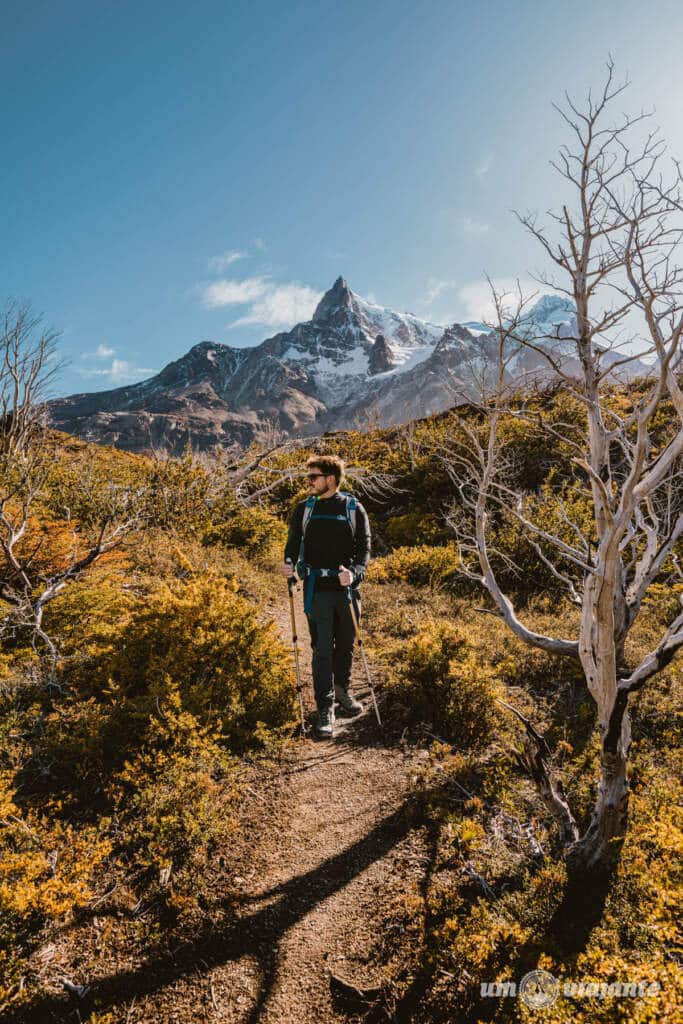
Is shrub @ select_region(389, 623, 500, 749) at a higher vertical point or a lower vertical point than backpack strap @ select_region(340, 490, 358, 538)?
lower

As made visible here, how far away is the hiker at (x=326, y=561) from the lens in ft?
13.9

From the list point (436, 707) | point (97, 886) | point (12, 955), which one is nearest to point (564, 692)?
point (436, 707)

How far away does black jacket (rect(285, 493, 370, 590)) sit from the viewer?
4.29 metres

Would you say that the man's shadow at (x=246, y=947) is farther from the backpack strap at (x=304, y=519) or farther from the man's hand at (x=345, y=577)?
the backpack strap at (x=304, y=519)

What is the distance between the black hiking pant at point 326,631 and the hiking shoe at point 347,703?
31 cm

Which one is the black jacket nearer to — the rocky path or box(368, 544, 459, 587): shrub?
the rocky path

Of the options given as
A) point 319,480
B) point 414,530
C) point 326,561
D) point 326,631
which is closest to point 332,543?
point 326,561

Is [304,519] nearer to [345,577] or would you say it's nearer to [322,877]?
[345,577]

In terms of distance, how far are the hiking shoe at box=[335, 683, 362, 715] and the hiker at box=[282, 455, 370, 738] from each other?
0.30 meters

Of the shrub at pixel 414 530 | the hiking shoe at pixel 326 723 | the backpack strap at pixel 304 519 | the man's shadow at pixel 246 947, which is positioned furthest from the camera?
the shrub at pixel 414 530

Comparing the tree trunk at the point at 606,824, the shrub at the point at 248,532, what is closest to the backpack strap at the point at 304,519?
the tree trunk at the point at 606,824

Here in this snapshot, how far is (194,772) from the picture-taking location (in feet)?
11.3

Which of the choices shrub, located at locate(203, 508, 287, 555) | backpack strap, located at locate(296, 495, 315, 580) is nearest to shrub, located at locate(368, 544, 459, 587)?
shrub, located at locate(203, 508, 287, 555)

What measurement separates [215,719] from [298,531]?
2.02 meters
